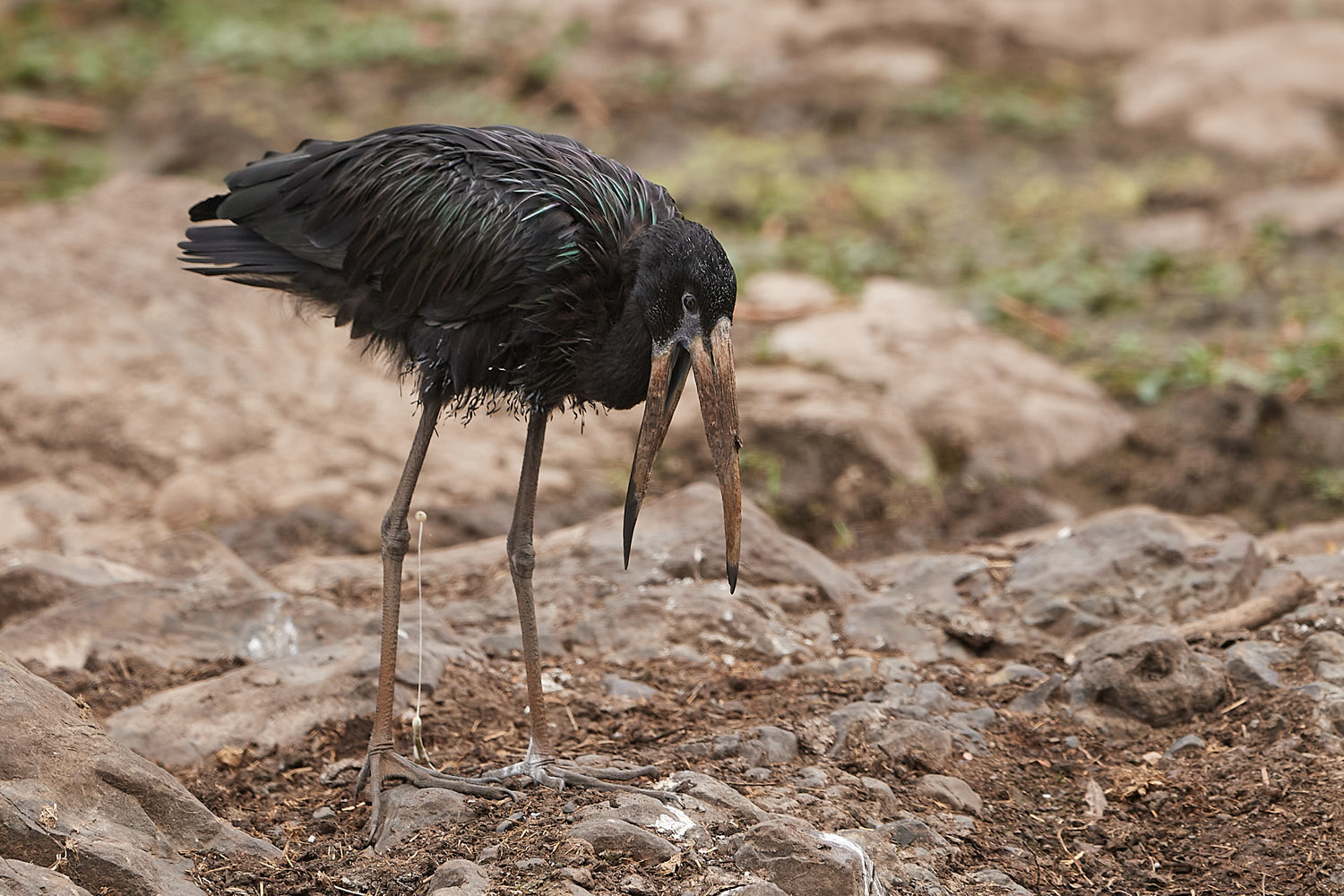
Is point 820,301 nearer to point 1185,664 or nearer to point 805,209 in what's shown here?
point 805,209

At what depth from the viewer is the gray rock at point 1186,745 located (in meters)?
4.36

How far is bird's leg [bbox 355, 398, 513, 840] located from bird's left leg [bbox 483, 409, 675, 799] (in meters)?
0.17

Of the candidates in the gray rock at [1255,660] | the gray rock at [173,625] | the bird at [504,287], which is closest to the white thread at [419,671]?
the bird at [504,287]

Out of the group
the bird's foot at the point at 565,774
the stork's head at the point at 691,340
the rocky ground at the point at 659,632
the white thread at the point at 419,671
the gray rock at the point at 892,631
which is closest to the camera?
the rocky ground at the point at 659,632

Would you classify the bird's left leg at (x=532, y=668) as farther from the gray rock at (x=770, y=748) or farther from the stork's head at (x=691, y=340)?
the stork's head at (x=691, y=340)

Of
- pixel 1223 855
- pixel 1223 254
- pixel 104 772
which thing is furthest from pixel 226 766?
pixel 1223 254

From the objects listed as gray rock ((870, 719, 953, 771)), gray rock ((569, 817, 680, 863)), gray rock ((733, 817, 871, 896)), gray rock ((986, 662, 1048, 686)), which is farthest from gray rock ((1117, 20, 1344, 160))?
gray rock ((569, 817, 680, 863))

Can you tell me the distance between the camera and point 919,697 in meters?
4.66

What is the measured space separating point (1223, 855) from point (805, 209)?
7.05 meters

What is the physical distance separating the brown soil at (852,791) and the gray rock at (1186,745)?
4 centimetres

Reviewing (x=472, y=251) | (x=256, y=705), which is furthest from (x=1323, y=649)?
(x=256, y=705)

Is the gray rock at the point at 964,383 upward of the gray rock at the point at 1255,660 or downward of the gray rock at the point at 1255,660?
downward

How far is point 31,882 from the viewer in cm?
301

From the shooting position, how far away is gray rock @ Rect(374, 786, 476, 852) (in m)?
3.80
